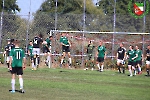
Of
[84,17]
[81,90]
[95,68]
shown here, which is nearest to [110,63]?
[95,68]

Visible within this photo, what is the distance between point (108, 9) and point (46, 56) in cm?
2135

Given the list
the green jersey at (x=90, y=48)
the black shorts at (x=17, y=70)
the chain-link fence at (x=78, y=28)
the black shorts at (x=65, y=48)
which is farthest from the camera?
the chain-link fence at (x=78, y=28)

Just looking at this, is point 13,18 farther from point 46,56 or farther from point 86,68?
point 86,68

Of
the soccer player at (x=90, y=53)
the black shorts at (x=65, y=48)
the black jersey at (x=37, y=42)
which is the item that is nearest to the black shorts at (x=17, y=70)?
the black jersey at (x=37, y=42)

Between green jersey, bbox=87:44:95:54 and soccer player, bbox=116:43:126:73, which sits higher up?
green jersey, bbox=87:44:95:54

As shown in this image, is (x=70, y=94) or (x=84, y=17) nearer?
(x=70, y=94)

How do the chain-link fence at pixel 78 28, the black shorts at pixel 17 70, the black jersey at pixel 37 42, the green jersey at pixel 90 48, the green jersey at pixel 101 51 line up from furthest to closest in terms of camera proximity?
the chain-link fence at pixel 78 28, the green jersey at pixel 90 48, the green jersey at pixel 101 51, the black jersey at pixel 37 42, the black shorts at pixel 17 70

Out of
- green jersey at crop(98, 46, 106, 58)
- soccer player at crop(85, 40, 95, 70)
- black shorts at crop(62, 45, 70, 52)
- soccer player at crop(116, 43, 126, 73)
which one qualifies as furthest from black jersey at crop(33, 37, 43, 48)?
soccer player at crop(85, 40, 95, 70)

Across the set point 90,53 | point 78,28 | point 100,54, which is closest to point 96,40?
point 78,28

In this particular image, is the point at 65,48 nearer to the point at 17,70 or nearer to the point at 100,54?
the point at 100,54

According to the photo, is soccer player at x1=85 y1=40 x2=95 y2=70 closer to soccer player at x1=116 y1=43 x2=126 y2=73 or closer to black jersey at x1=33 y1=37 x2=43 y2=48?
soccer player at x1=116 y1=43 x2=126 y2=73

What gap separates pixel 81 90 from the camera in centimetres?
2080

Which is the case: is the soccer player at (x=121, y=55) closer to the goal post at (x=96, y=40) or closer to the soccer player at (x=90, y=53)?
the soccer player at (x=90, y=53)

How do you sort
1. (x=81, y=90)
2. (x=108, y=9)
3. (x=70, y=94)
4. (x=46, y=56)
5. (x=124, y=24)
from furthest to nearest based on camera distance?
(x=108, y=9) < (x=124, y=24) < (x=46, y=56) < (x=81, y=90) < (x=70, y=94)
